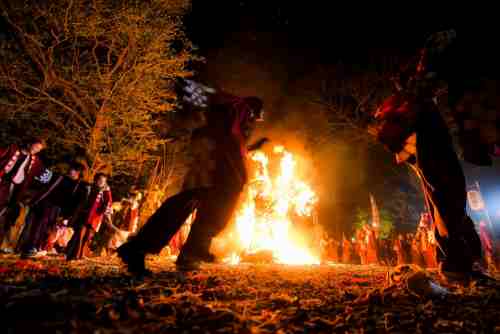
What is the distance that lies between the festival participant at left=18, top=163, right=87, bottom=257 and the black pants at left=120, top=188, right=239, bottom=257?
13.2ft

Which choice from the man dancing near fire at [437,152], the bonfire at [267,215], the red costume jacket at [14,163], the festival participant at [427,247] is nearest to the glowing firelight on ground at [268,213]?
the bonfire at [267,215]

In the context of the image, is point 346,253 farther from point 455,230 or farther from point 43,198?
point 43,198

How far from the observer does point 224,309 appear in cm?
163

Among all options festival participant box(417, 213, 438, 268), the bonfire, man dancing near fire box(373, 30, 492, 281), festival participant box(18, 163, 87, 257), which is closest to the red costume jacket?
festival participant box(18, 163, 87, 257)

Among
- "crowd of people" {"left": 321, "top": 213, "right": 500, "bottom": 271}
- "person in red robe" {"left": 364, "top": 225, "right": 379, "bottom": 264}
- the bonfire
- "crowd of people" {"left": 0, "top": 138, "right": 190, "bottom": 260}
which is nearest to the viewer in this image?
"crowd of people" {"left": 0, "top": 138, "right": 190, "bottom": 260}

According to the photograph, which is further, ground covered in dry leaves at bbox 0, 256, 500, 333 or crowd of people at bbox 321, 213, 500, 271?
crowd of people at bbox 321, 213, 500, 271

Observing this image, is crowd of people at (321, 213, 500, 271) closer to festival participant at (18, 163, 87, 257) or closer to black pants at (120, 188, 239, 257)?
black pants at (120, 188, 239, 257)

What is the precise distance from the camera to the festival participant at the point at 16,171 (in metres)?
4.81

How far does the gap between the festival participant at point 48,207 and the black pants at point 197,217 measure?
Result: 4037 millimetres

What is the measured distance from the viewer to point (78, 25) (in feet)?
31.9

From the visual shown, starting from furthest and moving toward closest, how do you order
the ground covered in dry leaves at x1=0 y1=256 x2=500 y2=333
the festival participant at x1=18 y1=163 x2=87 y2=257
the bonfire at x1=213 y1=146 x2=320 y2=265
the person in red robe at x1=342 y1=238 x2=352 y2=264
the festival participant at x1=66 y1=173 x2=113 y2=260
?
the person in red robe at x1=342 y1=238 x2=352 y2=264 → the bonfire at x1=213 y1=146 x2=320 y2=265 → the festival participant at x1=18 y1=163 x2=87 y2=257 → the festival participant at x1=66 y1=173 x2=113 y2=260 → the ground covered in dry leaves at x1=0 y1=256 x2=500 y2=333

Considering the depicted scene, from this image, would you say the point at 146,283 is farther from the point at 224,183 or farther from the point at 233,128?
the point at 233,128

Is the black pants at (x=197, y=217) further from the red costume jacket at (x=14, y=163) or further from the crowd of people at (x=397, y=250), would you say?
the crowd of people at (x=397, y=250)

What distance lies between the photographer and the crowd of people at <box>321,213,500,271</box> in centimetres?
1059
